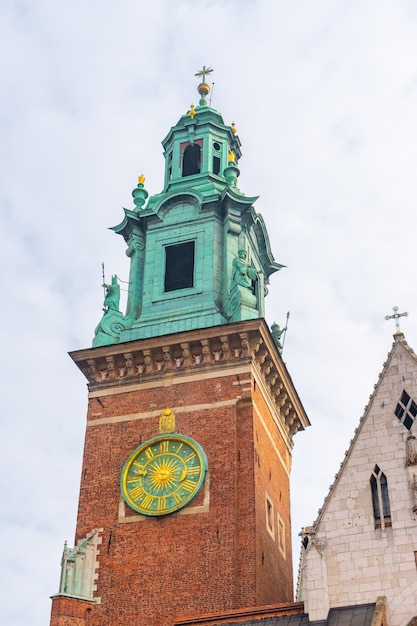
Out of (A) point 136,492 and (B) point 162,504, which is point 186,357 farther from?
(B) point 162,504

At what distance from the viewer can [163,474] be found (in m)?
36.6

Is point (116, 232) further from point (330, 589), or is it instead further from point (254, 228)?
point (330, 589)

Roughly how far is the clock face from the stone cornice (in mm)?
2925

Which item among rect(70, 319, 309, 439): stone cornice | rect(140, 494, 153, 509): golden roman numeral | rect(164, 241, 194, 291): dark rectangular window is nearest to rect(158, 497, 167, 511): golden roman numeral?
rect(140, 494, 153, 509): golden roman numeral

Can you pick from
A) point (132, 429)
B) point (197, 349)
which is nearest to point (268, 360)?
point (197, 349)

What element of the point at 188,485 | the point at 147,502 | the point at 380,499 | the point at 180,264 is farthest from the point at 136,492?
the point at 180,264

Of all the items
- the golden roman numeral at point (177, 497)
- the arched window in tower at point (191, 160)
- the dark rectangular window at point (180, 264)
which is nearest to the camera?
the golden roman numeral at point (177, 497)

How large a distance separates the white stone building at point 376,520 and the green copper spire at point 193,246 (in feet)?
32.1

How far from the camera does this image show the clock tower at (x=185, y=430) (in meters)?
34.0

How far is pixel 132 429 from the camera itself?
38031mm

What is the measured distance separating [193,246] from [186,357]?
627 centimetres

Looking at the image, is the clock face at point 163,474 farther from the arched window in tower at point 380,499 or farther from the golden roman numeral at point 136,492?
the arched window in tower at point 380,499

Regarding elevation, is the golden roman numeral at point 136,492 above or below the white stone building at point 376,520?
above

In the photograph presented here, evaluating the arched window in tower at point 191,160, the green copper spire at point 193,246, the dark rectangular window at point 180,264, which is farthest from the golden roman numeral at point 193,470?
the arched window in tower at point 191,160
